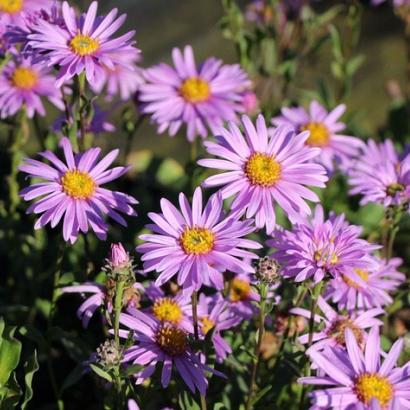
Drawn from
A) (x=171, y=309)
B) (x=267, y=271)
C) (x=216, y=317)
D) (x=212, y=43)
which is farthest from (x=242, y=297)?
(x=212, y=43)

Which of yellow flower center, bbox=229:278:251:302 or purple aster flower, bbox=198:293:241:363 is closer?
purple aster flower, bbox=198:293:241:363

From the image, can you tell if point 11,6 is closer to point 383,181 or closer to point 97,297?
point 97,297

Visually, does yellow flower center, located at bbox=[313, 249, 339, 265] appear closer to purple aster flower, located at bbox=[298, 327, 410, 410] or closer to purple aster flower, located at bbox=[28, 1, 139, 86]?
purple aster flower, located at bbox=[298, 327, 410, 410]

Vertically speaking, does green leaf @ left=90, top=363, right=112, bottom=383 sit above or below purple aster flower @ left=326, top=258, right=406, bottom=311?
below

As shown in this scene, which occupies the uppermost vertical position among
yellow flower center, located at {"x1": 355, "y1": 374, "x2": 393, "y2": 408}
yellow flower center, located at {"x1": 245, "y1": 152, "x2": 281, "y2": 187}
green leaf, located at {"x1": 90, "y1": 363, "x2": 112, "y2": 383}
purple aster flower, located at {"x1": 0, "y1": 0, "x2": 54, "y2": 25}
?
purple aster flower, located at {"x1": 0, "y1": 0, "x2": 54, "y2": 25}

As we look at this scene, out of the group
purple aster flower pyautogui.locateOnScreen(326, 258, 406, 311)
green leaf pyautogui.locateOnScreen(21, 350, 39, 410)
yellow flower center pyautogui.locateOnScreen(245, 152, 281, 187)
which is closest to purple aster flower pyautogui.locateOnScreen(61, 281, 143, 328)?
green leaf pyautogui.locateOnScreen(21, 350, 39, 410)

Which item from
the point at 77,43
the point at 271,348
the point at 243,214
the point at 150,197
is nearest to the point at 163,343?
the point at 243,214

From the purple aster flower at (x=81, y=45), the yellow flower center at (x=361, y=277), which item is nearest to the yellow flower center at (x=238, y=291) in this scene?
the yellow flower center at (x=361, y=277)

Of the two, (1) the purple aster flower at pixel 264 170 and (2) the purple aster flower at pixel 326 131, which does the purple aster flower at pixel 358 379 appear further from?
(2) the purple aster flower at pixel 326 131
